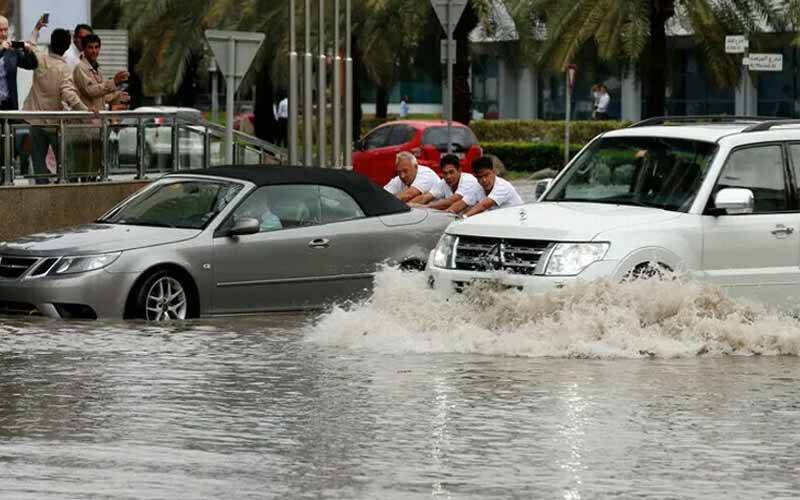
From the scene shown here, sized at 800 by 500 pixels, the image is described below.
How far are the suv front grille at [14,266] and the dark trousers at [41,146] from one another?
18.2ft

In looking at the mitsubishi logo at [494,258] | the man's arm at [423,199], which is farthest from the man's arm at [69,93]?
the mitsubishi logo at [494,258]

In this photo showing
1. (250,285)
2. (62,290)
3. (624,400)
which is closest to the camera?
(624,400)

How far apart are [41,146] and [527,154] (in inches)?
1393

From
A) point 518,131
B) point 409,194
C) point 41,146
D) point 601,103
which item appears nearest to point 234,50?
point 41,146

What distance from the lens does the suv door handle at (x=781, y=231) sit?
1516 centimetres

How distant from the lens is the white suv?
14.3 metres

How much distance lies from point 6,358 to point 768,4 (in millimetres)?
→ 26800

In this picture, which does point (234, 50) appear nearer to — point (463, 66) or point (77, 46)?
point (77, 46)

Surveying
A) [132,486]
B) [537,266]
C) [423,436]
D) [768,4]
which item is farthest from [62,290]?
[768,4]

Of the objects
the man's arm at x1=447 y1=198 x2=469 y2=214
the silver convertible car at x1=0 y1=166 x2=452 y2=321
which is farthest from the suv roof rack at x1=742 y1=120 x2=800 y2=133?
the man's arm at x1=447 y1=198 x2=469 y2=214

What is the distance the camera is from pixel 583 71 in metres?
43.9

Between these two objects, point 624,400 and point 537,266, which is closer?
point 624,400

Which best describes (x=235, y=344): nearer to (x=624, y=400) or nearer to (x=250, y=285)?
(x=250, y=285)

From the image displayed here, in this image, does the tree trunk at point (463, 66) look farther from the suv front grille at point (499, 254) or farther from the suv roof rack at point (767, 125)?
the suv front grille at point (499, 254)
